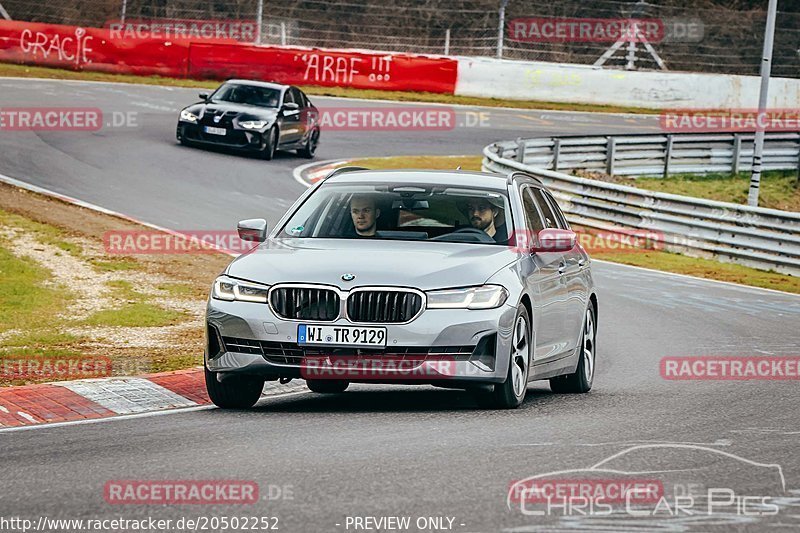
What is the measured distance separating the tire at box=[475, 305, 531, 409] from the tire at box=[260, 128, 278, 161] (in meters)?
20.1

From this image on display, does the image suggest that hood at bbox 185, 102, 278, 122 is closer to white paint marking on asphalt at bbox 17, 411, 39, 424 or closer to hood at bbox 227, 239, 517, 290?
hood at bbox 227, 239, 517, 290

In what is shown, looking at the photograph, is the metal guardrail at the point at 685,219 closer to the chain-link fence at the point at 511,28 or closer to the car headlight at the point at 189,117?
the car headlight at the point at 189,117

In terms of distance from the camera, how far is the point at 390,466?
23.5 ft

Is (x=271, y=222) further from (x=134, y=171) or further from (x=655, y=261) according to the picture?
(x=655, y=261)

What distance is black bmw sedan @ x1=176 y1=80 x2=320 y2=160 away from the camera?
29031 millimetres

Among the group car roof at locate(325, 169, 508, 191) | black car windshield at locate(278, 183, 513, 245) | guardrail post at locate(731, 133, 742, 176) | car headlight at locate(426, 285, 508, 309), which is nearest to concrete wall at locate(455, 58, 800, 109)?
guardrail post at locate(731, 133, 742, 176)

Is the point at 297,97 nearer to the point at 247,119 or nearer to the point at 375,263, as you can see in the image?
the point at 247,119

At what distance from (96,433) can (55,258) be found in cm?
972

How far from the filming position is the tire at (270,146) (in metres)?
29.3

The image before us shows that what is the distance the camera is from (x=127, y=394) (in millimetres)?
10047

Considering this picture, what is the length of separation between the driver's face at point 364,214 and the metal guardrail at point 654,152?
69.0ft

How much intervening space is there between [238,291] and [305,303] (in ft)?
1.56

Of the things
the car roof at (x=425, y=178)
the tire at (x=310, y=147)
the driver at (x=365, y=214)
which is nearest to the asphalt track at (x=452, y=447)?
the driver at (x=365, y=214)

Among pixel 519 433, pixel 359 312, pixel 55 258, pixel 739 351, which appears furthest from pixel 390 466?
pixel 55 258
